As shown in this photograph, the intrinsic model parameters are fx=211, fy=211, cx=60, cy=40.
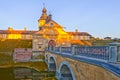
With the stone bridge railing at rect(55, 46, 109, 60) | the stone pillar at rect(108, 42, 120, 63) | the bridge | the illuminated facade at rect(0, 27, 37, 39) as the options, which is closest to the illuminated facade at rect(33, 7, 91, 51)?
the illuminated facade at rect(0, 27, 37, 39)

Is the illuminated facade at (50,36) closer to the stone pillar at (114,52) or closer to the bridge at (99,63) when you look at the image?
the bridge at (99,63)

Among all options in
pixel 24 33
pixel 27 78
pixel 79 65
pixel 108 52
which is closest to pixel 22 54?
pixel 27 78

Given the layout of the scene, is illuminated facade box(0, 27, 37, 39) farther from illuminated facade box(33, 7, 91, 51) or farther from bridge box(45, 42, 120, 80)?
bridge box(45, 42, 120, 80)

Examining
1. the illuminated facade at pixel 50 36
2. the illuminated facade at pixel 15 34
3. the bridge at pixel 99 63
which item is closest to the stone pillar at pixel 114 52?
the bridge at pixel 99 63

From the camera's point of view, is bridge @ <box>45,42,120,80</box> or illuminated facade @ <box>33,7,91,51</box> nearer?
bridge @ <box>45,42,120,80</box>

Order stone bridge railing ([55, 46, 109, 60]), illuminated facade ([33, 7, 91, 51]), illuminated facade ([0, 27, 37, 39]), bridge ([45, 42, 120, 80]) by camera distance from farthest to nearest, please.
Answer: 1. illuminated facade ([0, 27, 37, 39])
2. illuminated facade ([33, 7, 91, 51])
3. stone bridge railing ([55, 46, 109, 60])
4. bridge ([45, 42, 120, 80])

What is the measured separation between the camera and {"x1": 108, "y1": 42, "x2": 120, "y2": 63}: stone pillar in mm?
9008

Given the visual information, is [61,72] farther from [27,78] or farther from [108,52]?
[108,52]

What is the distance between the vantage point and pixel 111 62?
369 inches

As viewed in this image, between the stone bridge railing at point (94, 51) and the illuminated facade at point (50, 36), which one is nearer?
the stone bridge railing at point (94, 51)

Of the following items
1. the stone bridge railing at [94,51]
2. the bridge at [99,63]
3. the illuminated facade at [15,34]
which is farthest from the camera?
the illuminated facade at [15,34]

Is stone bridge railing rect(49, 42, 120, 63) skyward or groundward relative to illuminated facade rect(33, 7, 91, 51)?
groundward

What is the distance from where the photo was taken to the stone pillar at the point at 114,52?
9.01 m

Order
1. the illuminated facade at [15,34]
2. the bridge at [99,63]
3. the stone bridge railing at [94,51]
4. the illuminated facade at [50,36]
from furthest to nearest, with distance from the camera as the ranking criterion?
the illuminated facade at [15,34] → the illuminated facade at [50,36] → the stone bridge railing at [94,51] → the bridge at [99,63]
